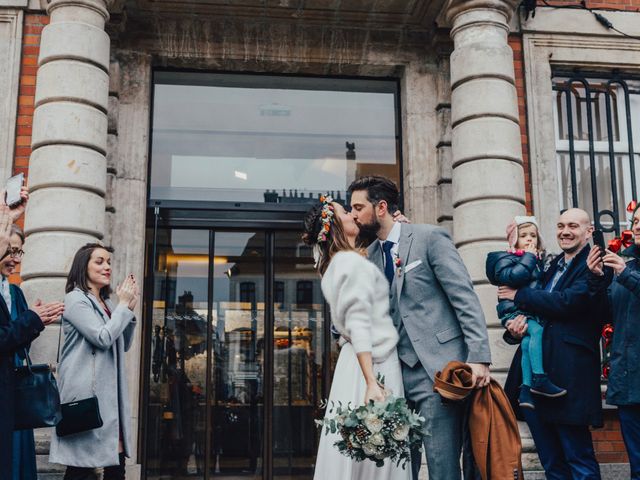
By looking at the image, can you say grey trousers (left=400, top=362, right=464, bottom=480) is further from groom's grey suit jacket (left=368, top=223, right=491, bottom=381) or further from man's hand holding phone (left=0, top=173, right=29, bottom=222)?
man's hand holding phone (left=0, top=173, right=29, bottom=222)

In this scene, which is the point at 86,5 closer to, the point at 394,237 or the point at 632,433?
the point at 394,237

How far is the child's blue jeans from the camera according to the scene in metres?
4.78

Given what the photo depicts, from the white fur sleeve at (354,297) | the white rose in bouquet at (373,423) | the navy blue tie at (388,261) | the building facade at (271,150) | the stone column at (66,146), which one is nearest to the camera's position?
the white rose in bouquet at (373,423)

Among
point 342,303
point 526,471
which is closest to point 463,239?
point 526,471

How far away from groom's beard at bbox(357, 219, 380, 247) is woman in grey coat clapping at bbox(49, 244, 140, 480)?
5.53 feet

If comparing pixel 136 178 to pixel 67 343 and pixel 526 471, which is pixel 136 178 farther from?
pixel 526 471

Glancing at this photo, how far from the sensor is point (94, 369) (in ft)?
15.6

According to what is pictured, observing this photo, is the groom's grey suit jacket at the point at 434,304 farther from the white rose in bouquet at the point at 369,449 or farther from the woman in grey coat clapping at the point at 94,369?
the woman in grey coat clapping at the point at 94,369

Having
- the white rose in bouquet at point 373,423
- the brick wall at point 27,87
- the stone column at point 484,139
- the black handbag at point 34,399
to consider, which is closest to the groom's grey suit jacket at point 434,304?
the white rose in bouquet at point 373,423

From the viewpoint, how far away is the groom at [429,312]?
3623mm

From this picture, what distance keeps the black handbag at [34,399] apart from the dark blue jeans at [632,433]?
127 inches

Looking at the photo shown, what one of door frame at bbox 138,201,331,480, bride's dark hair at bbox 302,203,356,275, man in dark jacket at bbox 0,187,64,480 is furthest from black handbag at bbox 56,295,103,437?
door frame at bbox 138,201,331,480

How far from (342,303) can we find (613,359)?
75.5 inches

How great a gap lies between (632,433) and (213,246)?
4.39 metres
